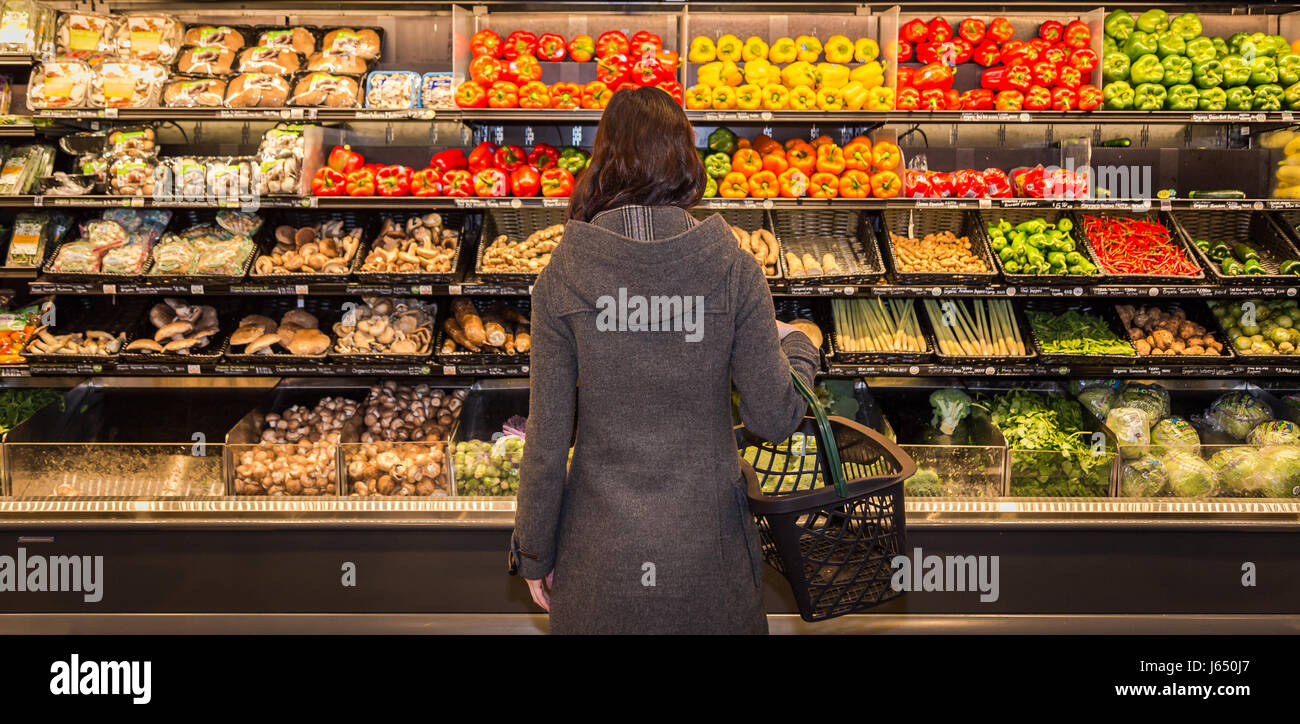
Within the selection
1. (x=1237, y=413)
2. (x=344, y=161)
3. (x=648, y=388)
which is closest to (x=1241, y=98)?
(x=1237, y=413)

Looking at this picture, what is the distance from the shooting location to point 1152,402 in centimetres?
414

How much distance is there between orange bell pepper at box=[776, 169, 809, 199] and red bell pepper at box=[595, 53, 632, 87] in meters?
0.85

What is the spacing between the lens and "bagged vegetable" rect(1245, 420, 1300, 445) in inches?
156

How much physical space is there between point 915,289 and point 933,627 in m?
1.41

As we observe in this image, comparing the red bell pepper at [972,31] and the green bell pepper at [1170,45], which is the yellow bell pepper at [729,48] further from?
the green bell pepper at [1170,45]

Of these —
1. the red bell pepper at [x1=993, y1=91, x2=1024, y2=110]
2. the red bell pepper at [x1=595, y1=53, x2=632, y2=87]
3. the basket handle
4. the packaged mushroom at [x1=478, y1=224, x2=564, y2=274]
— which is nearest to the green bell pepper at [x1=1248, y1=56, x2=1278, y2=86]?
the red bell pepper at [x1=993, y1=91, x2=1024, y2=110]

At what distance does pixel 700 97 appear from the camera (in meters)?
3.87

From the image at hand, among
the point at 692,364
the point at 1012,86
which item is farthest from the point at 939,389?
the point at 692,364

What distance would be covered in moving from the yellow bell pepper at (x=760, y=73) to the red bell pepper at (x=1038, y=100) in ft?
3.61

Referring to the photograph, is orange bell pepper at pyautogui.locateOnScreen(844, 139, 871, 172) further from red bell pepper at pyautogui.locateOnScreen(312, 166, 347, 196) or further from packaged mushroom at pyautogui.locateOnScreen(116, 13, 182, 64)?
packaged mushroom at pyautogui.locateOnScreen(116, 13, 182, 64)

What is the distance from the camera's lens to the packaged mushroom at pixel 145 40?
4094mm

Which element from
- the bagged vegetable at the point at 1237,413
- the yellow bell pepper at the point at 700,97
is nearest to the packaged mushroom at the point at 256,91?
the yellow bell pepper at the point at 700,97

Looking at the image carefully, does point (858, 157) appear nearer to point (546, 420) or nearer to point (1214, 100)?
point (1214, 100)

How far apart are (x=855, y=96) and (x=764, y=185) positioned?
1.84 ft
